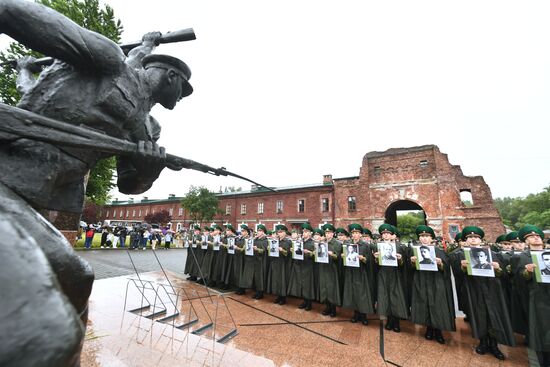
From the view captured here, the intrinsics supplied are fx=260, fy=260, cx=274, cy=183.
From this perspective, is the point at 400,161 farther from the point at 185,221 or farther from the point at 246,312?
the point at 185,221

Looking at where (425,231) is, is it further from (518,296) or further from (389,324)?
(389,324)

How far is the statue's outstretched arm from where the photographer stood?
4.37ft

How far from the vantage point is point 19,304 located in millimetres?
702

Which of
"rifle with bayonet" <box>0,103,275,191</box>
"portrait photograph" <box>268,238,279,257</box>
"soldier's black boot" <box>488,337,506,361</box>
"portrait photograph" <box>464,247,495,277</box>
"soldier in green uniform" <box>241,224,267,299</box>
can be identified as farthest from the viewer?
"soldier in green uniform" <box>241,224,267,299</box>

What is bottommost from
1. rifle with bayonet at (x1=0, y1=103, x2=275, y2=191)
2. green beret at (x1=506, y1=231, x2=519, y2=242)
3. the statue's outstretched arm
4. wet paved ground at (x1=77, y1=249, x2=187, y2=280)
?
wet paved ground at (x1=77, y1=249, x2=187, y2=280)

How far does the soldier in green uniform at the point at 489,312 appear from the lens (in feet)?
14.9

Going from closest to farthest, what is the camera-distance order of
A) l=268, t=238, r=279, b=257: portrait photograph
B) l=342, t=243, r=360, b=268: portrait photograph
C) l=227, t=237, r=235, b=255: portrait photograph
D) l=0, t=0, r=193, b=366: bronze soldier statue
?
l=0, t=0, r=193, b=366: bronze soldier statue, l=342, t=243, r=360, b=268: portrait photograph, l=268, t=238, r=279, b=257: portrait photograph, l=227, t=237, r=235, b=255: portrait photograph

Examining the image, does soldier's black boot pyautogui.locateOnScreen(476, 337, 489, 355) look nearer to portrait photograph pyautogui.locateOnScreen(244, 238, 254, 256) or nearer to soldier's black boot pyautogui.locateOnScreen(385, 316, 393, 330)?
soldier's black boot pyautogui.locateOnScreen(385, 316, 393, 330)

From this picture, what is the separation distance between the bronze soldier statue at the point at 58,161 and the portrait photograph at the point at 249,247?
6148mm

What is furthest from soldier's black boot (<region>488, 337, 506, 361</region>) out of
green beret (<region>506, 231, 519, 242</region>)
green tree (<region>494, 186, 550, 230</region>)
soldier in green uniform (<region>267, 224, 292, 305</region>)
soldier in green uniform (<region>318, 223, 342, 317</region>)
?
green tree (<region>494, 186, 550, 230</region>)

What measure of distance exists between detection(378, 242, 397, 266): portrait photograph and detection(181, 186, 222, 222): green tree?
34.5 meters

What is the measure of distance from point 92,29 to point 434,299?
20.7 metres

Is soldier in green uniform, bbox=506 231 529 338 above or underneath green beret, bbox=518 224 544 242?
→ underneath

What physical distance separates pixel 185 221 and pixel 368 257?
44.0m
